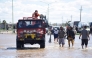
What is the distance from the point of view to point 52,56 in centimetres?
1798

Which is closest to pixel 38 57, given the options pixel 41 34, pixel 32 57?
pixel 32 57

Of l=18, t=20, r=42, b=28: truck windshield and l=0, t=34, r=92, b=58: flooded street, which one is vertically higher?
l=18, t=20, r=42, b=28: truck windshield

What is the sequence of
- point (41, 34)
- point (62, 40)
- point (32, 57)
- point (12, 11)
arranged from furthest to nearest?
point (12, 11), point (62, 40), point (41, 34), point (32, 57)

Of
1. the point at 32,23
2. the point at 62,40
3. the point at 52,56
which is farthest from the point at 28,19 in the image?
Result: the point at 52,56

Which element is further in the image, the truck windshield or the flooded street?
the truck windshield

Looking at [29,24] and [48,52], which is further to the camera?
[29,24]

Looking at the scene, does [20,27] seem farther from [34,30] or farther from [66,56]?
[66,56]

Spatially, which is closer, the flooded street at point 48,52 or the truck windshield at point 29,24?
the flooded street at point 48,52

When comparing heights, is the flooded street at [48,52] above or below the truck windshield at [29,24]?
below

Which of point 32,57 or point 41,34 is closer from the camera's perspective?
point 32,57

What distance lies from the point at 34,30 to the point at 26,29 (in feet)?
1.93

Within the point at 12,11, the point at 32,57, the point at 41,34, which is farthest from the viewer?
the point at 12,11

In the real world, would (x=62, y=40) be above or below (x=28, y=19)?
below

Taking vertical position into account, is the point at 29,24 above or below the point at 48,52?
above
